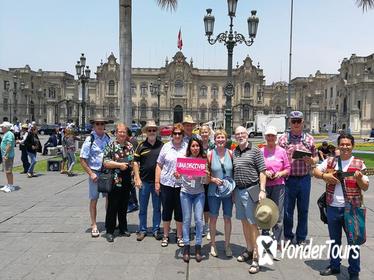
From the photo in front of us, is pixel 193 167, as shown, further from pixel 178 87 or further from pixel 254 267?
pixel 178 87

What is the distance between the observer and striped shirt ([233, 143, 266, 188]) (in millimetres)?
4816

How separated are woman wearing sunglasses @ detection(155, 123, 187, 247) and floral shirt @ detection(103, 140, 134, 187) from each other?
0.69m

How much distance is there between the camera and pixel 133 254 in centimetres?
527

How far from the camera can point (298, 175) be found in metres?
5.49

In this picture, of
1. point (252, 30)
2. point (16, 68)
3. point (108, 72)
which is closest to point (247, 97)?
point (108, 72)

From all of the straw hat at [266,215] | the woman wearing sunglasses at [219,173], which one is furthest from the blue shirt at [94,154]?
the straw hat at [266,215]

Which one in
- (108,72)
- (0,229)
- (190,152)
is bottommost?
(0,229)

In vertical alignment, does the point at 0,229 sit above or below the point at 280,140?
below

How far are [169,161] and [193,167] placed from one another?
628mm

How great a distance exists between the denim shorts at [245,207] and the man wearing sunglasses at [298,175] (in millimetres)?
983

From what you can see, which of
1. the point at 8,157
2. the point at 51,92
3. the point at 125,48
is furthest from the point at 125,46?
the point at 51,92

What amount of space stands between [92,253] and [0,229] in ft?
6.90

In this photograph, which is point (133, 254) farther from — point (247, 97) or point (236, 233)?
point (247, 97)

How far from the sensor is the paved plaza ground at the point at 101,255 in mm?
4586
